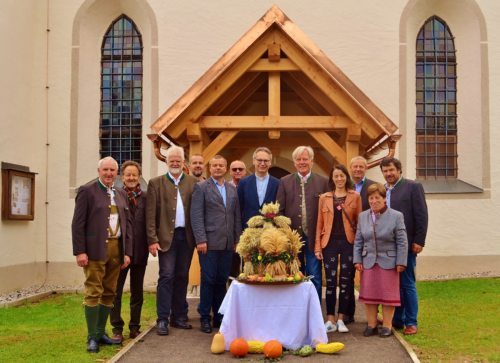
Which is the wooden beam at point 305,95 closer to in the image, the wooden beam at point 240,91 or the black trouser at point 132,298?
the wooden beam at point 240,91

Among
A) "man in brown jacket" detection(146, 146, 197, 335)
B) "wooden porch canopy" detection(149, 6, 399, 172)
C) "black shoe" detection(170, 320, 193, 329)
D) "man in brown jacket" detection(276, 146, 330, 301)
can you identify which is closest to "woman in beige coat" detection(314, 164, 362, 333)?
"man in brown jacket" detection(276, 146, 330, 301)

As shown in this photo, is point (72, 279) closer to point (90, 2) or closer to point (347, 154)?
point (90, 2)

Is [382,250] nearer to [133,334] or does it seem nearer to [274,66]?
[133,334]

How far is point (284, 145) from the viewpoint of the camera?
12344 mm

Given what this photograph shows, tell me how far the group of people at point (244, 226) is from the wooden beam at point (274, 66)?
2792 mm

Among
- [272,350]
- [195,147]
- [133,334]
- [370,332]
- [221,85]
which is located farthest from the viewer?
[195,147]

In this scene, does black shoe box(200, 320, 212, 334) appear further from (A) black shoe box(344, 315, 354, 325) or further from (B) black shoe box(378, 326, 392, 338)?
(B) black shoe box(378, 326, 392, 338)

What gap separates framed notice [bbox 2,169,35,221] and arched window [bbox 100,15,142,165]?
75.0 inches

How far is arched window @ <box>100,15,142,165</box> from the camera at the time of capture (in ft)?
46.3

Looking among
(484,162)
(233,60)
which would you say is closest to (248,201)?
(233,60)

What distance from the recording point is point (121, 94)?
14.2 metres

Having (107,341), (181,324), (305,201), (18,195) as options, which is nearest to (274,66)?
(305,201)

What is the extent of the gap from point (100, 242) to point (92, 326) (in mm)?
841

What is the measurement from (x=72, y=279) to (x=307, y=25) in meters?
7.39
